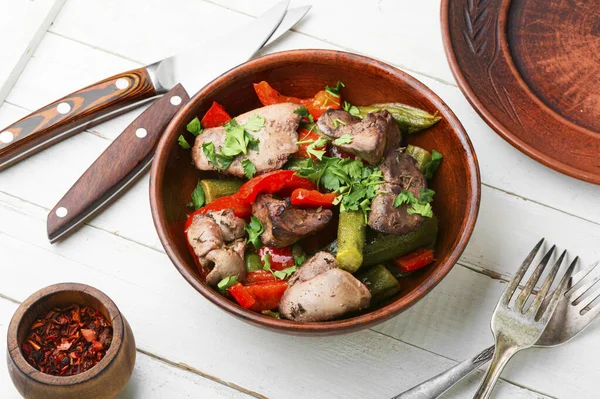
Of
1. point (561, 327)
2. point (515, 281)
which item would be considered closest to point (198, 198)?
point (515, 281)

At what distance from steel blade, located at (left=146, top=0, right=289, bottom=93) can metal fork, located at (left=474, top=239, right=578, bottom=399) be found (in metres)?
1.25

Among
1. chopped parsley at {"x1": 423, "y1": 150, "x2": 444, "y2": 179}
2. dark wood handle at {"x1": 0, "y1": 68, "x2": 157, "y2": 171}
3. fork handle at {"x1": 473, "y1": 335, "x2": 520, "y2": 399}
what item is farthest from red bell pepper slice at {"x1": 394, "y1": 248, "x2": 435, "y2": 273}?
dark wood handle at {"x1": 0, "y1": 68, "x2": 157, "y2": 171}

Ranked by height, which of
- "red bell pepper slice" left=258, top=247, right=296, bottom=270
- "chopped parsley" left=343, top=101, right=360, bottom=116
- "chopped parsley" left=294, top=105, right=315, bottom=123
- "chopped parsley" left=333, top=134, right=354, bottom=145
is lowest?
"red bell pepper slice" left=258, top=247, right=296, bottom=270

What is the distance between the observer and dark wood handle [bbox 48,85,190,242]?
2752 millimetres

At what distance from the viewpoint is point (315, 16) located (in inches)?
123

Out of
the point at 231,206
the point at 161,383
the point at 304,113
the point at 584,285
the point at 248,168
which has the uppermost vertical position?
the point at 304,113

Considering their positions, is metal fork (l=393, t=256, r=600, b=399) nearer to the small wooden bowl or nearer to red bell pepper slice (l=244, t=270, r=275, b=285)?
red bell pepper slice (l=244, t=270, r=275, b=285)

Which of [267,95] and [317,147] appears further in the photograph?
[267,95]

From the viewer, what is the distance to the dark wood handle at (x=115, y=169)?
2752 mm

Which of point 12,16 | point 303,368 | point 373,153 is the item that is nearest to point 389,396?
point 303,368

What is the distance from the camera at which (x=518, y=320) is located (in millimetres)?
2631

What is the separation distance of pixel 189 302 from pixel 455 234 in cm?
94

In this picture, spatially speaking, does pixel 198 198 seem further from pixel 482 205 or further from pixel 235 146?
pixel 482 205

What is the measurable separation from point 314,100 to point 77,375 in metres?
1.14
